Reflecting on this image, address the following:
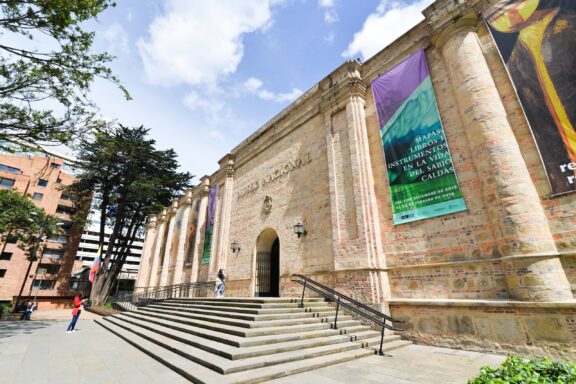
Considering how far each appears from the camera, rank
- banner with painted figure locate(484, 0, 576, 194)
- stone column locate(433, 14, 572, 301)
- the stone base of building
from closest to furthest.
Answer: the stone base of building < stone column locate(433, 14, 572, 301) < banner with painted figure locate(484, 0, 576, 194)

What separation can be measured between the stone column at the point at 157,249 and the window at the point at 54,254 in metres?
20.0

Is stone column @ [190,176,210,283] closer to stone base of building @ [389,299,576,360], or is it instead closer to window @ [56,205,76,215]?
stone base of building @ [389,299,576,360]

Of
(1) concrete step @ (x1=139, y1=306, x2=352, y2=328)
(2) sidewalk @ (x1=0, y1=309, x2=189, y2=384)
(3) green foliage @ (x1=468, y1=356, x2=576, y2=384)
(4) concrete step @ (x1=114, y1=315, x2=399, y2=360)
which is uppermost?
(3) green foliage @ (x1=468, y1=356, x2=576, y2=384)

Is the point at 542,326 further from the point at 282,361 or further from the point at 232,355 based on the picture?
the point at 232,355

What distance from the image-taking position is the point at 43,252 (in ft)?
101

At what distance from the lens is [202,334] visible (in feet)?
20.6

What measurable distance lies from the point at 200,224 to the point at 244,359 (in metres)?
15.1

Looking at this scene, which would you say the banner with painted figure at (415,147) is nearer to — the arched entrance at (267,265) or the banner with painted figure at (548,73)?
the banner with painted figure at (548,73)

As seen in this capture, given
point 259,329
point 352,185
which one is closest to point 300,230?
point 352,185

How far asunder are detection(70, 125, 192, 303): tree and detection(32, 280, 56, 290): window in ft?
41.7

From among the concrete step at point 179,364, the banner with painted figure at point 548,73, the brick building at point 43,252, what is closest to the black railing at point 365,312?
the concrete step at point 179,364

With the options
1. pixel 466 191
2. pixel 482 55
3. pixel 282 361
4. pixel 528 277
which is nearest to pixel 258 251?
pixel 282 361

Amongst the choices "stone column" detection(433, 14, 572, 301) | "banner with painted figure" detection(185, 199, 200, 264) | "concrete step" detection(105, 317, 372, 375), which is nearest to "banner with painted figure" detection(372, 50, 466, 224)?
"stone column" detection(433, 14, 572, 301)

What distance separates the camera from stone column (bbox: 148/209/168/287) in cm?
2325
